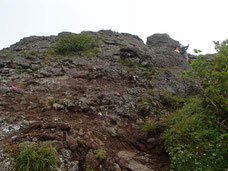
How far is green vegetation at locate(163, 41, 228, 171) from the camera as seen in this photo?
4.11m

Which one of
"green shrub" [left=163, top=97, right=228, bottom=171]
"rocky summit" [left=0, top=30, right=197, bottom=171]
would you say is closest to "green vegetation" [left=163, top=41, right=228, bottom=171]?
"green shrub" [left=163, top=97, right=228, bottom=171]

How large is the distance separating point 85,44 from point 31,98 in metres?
10.3

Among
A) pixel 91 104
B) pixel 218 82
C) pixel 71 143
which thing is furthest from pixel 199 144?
pixel 91 104

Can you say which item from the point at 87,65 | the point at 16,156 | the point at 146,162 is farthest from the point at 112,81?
the point at 16,156

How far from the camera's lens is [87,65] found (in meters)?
13.7

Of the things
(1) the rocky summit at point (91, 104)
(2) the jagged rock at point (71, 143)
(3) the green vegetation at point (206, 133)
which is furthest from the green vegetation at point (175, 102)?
(2) the jagged rock at point (71, 143)

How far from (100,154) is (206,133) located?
322 cm

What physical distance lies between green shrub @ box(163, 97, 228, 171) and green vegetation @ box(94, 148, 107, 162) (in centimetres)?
200

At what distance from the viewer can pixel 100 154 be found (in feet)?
16.1

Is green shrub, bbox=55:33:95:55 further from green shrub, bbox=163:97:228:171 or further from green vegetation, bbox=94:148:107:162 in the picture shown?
green shrub, bbox=163:97:228:171

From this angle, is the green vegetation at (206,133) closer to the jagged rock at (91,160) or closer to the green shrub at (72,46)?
the jagged rock at (91,160)

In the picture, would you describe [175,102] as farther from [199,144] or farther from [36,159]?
[36,159]

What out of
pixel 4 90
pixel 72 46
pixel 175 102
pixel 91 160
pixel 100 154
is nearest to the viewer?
pixel 91 160

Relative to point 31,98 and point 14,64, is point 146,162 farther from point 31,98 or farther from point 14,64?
point 14,64
